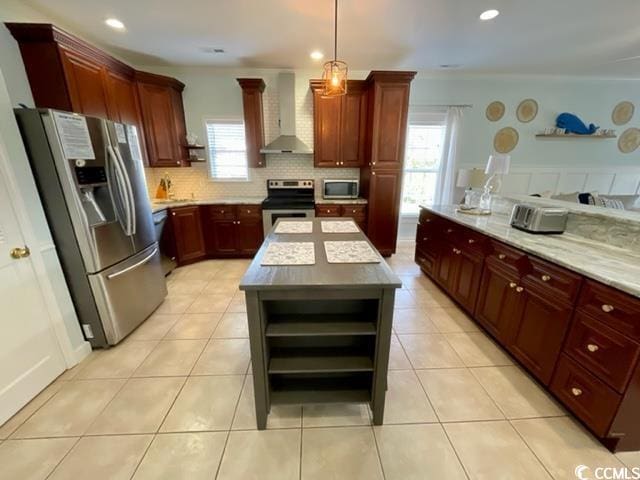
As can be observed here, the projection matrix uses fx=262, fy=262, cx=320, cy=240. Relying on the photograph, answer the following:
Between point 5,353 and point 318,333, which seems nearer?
point 318,333

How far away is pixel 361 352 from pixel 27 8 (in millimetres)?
4016

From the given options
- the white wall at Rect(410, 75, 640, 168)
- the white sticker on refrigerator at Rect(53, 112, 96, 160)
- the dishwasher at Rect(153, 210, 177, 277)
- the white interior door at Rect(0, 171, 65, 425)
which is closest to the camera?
the white interior door at Rect(0, 171, 65, 425)

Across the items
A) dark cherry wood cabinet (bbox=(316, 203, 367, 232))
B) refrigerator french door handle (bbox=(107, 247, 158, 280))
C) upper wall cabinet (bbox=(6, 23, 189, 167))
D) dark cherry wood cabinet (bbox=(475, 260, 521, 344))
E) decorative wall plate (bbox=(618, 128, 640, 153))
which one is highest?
upper wall cabinet (bbox=(6, 23, 189, 167))

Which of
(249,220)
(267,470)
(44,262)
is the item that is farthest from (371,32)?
(267,470)

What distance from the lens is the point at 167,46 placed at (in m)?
3.20

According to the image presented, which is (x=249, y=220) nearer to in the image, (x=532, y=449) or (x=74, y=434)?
(x=74, y=434)

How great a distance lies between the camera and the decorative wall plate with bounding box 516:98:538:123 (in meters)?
4.44

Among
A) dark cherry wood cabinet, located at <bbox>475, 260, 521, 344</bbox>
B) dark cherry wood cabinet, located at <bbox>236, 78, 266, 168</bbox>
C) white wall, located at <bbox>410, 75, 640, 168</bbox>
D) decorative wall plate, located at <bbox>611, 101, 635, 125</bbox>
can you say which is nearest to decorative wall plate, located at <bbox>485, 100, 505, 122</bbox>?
white wall, located at <bbox>410, 75, 640, 168</bbox>

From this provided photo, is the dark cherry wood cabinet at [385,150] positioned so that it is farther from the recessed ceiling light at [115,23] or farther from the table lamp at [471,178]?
the recessed ceiling light at [115,23]

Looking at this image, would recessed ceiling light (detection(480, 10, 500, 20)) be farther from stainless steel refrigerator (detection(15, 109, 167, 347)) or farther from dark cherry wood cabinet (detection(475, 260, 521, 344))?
stainless steel refrigerator (detection(15, 109, 167, 347))

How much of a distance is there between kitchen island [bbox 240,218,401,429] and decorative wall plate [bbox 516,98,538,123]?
4749 millimetres

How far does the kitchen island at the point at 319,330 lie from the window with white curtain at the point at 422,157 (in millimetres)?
Result: 3356

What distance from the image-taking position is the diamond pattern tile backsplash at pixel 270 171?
4184 millimetres

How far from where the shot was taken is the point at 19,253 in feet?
5.46
